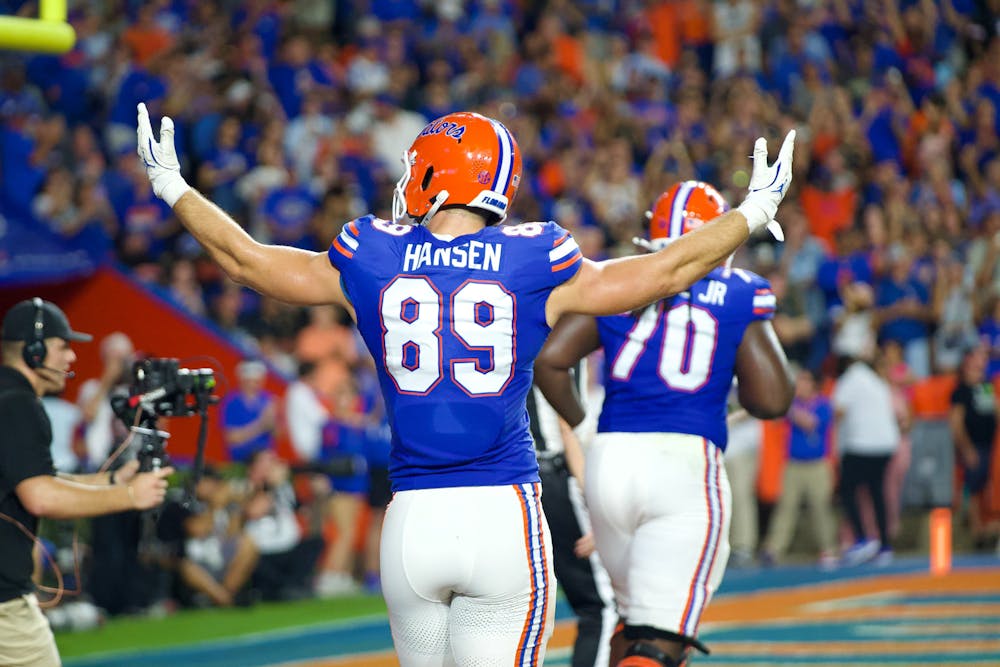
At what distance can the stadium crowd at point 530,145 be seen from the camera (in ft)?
42.8

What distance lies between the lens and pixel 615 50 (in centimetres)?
1855

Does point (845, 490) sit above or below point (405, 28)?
below

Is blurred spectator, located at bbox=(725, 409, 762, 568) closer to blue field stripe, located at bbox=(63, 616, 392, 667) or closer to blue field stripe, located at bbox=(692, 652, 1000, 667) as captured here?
blue field stripe, located at bbox=(63, 616, 392, 667)

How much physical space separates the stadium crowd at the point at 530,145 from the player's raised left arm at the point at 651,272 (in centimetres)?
732

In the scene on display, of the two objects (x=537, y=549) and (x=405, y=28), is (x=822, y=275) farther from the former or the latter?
(x=537, y=549)

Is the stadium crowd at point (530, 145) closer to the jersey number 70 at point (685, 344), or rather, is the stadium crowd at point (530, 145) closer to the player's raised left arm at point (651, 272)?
the jersey number 70 at point (685, 344)

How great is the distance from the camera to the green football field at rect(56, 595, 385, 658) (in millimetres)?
10109

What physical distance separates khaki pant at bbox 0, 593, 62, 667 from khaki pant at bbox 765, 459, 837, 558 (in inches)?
410

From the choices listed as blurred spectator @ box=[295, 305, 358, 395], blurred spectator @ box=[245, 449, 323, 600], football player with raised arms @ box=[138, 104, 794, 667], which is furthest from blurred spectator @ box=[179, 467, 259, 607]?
football player with raised arms @ box=[138, 104, 794, 667]

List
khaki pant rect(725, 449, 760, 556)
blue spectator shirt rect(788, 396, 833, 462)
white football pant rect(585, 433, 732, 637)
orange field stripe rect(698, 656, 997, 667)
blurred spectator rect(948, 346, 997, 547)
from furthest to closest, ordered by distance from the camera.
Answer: blurred spectator rect(948, 346, 997, 547), khaki pant rect(725, 449, 760, 556), blue spectator shirt rect(788, 396, 833, 462), orange field stripe rect(698, 656, 997, 667), white football pant rect(585, 433, 732, 637)

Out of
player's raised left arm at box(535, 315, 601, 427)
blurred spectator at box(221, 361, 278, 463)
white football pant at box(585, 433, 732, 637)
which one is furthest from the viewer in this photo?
blurred spectator at box(221, 361, 278, 463)

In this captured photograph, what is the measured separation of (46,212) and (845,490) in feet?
25.6

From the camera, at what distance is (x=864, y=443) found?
1484 cm

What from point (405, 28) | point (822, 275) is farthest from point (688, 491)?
point (405, 28)
